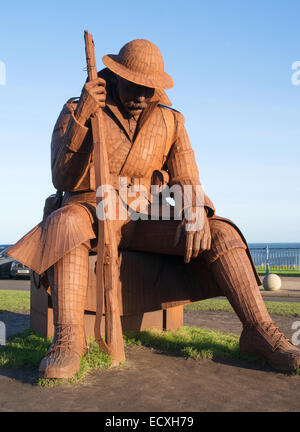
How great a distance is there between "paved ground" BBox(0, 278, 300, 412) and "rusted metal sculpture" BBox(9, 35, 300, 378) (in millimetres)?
188

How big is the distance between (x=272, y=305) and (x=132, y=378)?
4.91 meters

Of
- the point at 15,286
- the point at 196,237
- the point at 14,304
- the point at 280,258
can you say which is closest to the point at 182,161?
the point at 196,237

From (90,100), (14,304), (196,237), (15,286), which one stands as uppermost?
(90,100)

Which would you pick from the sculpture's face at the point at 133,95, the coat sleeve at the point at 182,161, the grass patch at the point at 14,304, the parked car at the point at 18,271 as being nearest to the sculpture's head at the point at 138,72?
the sculpture's face at the point at 133,95

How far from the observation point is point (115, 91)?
12.6 feet

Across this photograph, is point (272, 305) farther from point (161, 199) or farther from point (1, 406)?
point (1, 406)

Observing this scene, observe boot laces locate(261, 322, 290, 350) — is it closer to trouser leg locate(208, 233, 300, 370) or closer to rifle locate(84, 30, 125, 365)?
trouser leg locate(208, 233, 300, 370)

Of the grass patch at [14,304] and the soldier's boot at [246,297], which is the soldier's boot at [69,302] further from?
the grass patch at [14,304]

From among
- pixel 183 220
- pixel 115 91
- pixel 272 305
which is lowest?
pixel 272 305

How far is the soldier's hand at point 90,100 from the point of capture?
3295 mm

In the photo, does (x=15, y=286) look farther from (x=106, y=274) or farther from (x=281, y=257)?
(x=106, y=274)

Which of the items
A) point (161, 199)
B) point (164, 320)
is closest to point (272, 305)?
point (164, 320)

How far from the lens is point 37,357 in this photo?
10.8 ft

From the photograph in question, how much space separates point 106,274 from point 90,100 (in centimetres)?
125
